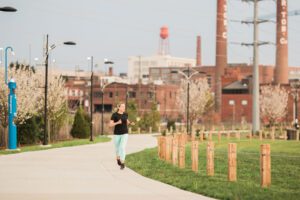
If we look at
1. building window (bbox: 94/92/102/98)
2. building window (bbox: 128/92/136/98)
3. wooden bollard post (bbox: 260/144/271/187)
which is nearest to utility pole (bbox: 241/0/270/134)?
wooden bollard post (bbox: 260/144/271/187)

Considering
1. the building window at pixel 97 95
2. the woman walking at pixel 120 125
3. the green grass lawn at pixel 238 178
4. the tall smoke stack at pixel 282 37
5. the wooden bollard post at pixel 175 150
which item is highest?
the tall smoke stack at pixel 282 37

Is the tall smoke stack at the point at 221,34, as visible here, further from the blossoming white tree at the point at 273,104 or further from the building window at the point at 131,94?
the building window at the point at 131,94

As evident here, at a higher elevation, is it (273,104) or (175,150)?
(273,104)

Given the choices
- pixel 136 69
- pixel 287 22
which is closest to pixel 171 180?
pixel 287 22

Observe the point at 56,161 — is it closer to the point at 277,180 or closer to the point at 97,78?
the point at 277,180

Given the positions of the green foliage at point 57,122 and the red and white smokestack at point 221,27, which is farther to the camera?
the red and white smokestack at point 221,27

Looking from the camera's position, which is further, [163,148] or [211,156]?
[163,148]

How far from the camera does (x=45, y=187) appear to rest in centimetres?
1402

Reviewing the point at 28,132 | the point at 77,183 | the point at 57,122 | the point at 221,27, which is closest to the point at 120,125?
the point at 77,183

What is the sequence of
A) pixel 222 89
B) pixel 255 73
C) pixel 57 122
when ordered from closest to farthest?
1. pixel 57 122
2. pixel 255 73
3. pixel 222 89

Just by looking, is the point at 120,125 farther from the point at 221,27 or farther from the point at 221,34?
the point at 221,27

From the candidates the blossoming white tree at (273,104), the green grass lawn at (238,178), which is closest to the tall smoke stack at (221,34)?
the blossoming white tree at (273,104)

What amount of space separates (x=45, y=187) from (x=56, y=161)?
8.70 m

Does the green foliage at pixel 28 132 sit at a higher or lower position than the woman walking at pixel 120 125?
lower
